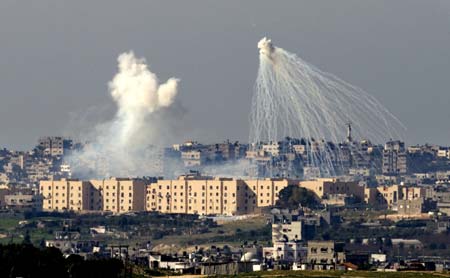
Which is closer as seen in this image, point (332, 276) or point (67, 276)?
point (67, 276)

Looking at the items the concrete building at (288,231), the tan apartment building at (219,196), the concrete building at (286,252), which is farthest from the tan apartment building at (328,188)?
the concrete building at (286,252)

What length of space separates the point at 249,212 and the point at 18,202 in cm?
1938

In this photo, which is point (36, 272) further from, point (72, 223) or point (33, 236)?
point (72, 223)

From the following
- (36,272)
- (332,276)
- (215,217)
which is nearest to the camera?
(36,272)

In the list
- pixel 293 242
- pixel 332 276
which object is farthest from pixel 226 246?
pixel 332 276

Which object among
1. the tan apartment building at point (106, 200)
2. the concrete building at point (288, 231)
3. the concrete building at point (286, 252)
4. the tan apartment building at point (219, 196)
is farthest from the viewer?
the tan apartment building at point (106, 200)

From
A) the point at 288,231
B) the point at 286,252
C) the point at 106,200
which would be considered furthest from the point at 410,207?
the point at 286,252

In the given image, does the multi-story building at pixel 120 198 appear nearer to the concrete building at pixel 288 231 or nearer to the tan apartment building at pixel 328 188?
the tan apartment building at pixel 328 188

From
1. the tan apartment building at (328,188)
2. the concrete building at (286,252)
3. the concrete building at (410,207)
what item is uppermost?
the tan apartment building at (328,188)

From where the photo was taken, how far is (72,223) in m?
171

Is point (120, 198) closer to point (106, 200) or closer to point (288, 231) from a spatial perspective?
point (106, 200)

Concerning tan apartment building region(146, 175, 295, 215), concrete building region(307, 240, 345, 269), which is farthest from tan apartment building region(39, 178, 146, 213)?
concrete building region(307, 240, 345, 269)

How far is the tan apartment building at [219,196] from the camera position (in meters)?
194

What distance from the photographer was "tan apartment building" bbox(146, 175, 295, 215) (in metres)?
194
